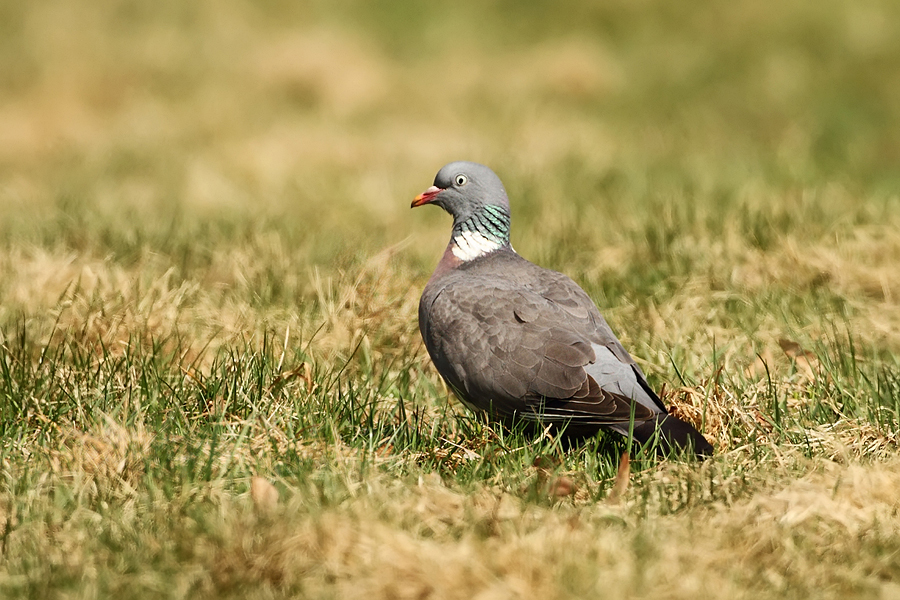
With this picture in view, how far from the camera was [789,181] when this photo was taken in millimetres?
7445

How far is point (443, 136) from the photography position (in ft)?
31.6

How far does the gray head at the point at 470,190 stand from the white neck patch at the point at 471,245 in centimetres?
7

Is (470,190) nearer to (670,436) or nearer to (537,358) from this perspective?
(537,358)

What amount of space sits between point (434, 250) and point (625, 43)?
666cm

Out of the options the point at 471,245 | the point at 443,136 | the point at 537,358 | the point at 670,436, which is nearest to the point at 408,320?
the point at 471,245

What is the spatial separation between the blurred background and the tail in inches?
66.4

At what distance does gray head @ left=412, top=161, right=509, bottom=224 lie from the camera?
4.28 metres

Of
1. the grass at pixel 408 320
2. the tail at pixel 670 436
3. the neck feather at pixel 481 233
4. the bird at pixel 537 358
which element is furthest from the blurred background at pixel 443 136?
the tail at pixel 670 436

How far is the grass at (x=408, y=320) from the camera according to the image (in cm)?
267

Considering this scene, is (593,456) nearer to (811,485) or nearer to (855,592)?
(811,485)

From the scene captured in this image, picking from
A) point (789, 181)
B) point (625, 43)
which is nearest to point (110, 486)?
point (789, 181)

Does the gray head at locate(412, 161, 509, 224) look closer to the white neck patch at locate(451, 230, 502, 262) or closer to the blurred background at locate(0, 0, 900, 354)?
the white neck patch at locate(451, 230, 502, 262)

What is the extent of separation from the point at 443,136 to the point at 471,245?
5.50 m

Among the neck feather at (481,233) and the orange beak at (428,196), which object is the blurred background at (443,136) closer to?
the orange beak at (428,196)
